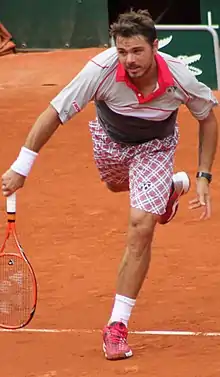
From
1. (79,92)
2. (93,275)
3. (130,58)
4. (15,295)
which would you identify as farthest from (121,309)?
(93,275)

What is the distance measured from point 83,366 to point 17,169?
3.54 ft

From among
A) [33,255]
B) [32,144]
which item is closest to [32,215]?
[33,255]

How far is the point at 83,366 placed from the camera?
5863 mm

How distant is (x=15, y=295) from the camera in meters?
6.21

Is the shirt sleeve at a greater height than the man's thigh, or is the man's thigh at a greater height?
the shirt sleeve

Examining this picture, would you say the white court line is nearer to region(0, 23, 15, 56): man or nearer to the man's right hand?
the man's right hand

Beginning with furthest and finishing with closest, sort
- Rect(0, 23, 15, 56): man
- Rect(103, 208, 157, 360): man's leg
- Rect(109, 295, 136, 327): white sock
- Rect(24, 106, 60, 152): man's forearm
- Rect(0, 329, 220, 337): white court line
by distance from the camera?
Rect(0, 23, 15, 56): man < Rect(0, 329, 220, 337): white court line < Rect(109, 295, 136, 327): white sock < Rect(103, 208, 157, 360): man's leg < Rect(24, 106, 60, 152): man's forearm

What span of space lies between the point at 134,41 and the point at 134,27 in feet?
0.23

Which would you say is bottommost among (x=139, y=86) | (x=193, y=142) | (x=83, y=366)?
(x=193, y=142)

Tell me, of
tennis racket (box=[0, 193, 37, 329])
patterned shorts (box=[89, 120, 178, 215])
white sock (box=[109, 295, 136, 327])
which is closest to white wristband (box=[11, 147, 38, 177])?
tennis racket (box=[0, 193, 37, 329])

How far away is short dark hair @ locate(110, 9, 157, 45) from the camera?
5.74 m

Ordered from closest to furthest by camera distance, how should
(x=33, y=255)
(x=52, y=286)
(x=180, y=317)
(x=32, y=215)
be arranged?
(x=180, y=317) → (x=52, y=286) → (x=33, y=255) → (x=32, y=215)

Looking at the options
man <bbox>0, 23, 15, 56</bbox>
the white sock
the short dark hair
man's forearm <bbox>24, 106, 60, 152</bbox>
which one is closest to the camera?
the short dark hair

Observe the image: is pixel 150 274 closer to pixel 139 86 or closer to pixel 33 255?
pixel 33 255
